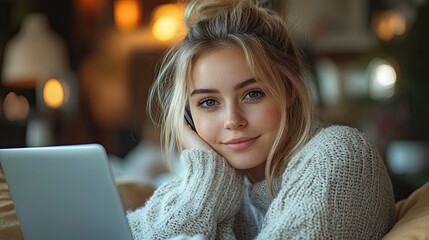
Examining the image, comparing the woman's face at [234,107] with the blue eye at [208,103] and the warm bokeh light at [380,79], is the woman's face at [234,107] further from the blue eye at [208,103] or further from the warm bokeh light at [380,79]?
the warm bokeh light at [380,79]

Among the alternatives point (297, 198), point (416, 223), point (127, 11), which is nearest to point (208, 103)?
point (297, 198)

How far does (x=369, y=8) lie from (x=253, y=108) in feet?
22.1

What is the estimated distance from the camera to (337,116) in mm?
6934

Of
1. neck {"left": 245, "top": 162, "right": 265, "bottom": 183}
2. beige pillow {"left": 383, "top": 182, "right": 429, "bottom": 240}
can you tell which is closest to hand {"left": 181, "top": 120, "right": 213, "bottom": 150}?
neck {"left": 245, "top": 162, "right": 265, "bottom": 183}

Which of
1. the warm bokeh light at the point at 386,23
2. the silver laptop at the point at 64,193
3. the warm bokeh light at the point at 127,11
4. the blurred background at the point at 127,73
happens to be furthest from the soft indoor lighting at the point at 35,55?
the warm bokeh light at the point at 386,23

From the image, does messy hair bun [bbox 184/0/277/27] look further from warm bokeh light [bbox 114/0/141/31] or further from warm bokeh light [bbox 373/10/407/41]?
warm bokeh light [bbox 373/10/407/41]

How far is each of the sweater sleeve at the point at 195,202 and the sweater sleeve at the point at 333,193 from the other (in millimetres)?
126

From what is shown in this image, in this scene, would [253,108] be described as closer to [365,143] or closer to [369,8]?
[365,143]

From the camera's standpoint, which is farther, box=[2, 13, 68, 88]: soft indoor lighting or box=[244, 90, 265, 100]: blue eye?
box=[2, 13, 68, 88]: soft indoor lighting

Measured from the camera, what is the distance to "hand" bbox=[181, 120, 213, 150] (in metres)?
1.56

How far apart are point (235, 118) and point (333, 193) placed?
0.87 feet

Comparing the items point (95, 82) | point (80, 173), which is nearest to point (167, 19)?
point (95, 82)

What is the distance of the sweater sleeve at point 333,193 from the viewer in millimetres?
1254

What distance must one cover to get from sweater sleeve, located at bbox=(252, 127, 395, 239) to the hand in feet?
0.73
